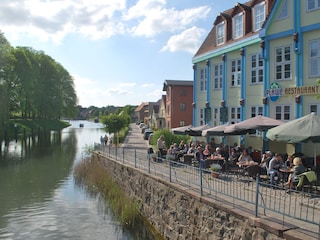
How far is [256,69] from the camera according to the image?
1997cm

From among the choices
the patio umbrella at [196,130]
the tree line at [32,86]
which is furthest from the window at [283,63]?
the tree line at [32,86]

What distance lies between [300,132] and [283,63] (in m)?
8.59

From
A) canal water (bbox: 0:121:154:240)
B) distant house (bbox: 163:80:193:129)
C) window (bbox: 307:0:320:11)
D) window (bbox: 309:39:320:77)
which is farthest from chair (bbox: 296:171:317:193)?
distant house (bbox: 163:80:193:129)

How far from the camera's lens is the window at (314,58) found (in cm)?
1638

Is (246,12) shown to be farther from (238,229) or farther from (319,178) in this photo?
(238,229)

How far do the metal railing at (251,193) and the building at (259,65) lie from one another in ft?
20.2

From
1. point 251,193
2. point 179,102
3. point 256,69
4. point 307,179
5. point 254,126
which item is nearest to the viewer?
point 251,193

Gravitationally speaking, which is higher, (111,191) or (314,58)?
(314,58)

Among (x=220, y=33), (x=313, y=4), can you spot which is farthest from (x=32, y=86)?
(x=313, y=4)

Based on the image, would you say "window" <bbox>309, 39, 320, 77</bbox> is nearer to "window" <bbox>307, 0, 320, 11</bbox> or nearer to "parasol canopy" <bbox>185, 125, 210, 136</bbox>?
"window" <bbox>307, 0, 320, 11</bbox>

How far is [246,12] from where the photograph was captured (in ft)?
70.7

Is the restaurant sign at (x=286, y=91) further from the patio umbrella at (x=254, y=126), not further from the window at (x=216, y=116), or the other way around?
the window at (x=216, y=116)

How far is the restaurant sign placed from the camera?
1644cm

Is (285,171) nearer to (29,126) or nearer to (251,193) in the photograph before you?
(251,193)
